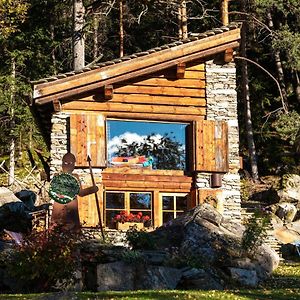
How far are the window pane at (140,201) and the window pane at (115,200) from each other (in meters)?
0.31

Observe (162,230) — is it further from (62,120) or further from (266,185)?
(266,185)

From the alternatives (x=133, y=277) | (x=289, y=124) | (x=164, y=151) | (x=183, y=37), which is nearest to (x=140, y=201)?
(x=164, y=151)

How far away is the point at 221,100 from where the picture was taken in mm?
21219

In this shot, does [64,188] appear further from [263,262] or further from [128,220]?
[263,262]

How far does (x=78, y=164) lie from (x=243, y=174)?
1593cm

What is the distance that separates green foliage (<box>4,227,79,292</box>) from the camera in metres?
12.5

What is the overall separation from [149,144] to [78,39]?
5480 millimetres

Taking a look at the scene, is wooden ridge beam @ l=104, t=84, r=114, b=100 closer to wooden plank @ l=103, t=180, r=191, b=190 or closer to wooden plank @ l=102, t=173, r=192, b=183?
wooden plank @ l=102, t=173, r=192, b=183

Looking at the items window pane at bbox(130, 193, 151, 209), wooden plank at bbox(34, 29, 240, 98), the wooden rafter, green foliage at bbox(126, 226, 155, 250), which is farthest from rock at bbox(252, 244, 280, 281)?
the wooden rafter

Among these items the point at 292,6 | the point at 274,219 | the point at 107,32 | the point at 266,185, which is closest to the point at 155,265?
the point at 274,219

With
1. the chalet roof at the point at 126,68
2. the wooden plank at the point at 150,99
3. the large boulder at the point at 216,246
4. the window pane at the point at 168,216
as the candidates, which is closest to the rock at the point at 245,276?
the large boulder at the point at 216,246

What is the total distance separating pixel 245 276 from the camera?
14.6m

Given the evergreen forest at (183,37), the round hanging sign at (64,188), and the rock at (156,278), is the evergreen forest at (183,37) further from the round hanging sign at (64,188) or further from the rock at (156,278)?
the rock at (156,278)

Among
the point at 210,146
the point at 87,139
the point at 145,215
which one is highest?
the point at 87,139
